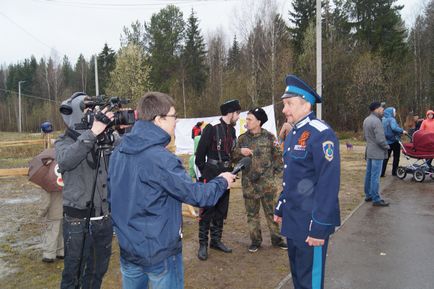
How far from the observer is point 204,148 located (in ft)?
17.7

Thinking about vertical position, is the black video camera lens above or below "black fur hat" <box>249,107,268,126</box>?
below

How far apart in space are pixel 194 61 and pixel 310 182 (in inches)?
1768

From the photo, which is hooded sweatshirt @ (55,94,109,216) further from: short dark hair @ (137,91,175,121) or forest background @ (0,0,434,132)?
forest background @ (0,0,434,132)

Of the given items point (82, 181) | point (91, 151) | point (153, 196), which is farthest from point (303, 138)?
point (82, 181)

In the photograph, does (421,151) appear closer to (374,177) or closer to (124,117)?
(374,177)

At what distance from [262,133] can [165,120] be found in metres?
3.14

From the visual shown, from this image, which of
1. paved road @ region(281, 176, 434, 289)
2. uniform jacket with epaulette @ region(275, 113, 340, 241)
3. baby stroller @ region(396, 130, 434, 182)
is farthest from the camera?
baby stroller @ region(396, 130, 434, 182)

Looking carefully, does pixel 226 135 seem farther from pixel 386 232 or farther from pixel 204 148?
pixel 386 232

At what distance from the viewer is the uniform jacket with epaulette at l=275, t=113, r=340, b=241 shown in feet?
10.0

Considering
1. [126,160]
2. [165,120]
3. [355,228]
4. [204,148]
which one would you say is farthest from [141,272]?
[355,228]

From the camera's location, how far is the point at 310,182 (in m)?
3.28

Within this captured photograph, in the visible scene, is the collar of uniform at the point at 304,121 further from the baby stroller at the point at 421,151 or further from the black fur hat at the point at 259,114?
the baby stroller at the point at 421,151

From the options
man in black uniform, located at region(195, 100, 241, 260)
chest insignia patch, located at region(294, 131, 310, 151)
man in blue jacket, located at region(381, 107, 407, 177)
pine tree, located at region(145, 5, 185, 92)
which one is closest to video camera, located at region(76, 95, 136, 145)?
chest insignia patch, located at region(294, 131, 310, 151)

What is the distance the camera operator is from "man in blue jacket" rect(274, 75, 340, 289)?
66.4 inches
